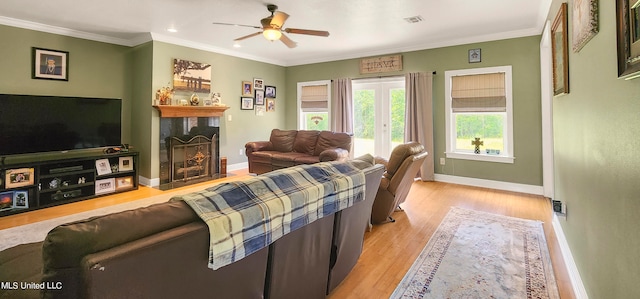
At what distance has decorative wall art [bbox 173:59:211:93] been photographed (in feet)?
17.6

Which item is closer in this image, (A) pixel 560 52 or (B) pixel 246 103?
(A) pixel 560 52

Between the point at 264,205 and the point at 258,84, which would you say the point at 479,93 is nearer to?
the point at 258,84

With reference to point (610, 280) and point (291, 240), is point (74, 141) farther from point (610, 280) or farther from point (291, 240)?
point (610, 280)

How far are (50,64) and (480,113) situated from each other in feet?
22.2

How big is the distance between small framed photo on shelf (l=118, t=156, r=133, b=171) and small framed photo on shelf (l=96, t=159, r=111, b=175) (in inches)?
6.6

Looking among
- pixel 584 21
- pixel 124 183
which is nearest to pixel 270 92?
pixel 124 183

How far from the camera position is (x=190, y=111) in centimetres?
548

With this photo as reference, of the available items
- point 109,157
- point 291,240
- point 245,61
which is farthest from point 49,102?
point 291,240

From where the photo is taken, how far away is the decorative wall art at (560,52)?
8.19ft

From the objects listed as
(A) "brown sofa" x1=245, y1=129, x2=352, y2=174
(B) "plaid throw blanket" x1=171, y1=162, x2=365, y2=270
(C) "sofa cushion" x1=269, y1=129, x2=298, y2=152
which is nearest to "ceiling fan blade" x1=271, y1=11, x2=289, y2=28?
(A) "brown sofa" x1=245, y1=129, x2=352, y2=174

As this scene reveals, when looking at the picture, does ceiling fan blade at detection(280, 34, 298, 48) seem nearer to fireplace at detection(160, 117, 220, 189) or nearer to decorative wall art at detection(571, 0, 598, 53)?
fireplace at detection(160, 117, 220, 189)

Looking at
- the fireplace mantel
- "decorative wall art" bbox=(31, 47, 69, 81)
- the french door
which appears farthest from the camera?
the french door

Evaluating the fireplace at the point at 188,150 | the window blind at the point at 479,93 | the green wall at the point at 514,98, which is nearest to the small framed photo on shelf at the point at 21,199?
the fireplace at the point at 188,150

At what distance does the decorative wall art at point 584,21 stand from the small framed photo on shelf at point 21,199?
18.9ft
